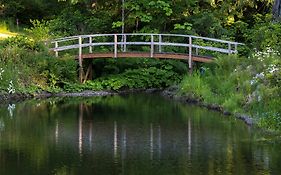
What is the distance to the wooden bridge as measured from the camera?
31344 millimetres

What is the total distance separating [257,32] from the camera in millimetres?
29297

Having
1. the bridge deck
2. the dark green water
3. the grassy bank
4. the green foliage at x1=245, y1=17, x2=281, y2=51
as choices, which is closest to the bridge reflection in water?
the dark green water

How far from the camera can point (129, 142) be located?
17.0m

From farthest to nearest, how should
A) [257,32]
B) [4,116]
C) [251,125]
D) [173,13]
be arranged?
[173,13] → [257,32] → [4,116] → [251,125]

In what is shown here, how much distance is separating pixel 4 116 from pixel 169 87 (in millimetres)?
11898

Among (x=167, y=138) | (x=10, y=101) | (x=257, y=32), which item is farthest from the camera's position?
(x=257, y=32)

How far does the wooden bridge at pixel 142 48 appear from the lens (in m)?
31.3

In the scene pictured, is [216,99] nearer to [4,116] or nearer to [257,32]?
[257,32]

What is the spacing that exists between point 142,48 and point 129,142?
17.6 meters

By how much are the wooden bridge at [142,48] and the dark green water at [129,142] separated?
665 cm

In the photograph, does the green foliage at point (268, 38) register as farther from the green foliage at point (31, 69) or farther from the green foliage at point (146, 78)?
the green foliage at point (31, 69)

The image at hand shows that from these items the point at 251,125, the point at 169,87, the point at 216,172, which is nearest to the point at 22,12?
the point at 169,87

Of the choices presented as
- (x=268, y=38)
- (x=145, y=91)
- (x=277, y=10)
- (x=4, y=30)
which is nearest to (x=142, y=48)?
(x=145, y=91)

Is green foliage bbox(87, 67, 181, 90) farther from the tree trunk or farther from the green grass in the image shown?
the green grass
